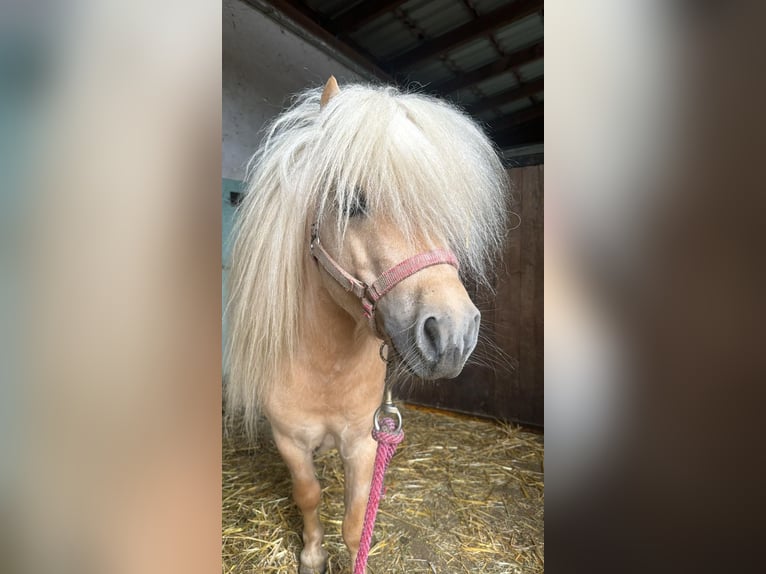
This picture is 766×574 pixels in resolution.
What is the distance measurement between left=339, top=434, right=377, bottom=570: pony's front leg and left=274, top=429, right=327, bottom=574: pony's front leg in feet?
0.44

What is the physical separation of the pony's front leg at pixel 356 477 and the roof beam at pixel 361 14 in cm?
269

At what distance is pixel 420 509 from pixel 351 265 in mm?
1562

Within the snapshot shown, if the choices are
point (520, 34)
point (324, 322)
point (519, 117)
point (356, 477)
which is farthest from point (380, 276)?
point (519, 117)

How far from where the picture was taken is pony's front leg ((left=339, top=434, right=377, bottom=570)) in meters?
1.28

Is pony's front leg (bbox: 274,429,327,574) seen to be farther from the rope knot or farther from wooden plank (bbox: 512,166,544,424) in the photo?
wooden plank (bbox: 512,166,544,424)

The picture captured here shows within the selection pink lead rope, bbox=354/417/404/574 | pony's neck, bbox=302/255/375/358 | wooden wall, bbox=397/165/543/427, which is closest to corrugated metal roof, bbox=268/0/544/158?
wooden wall, bbox=397/165/543/427

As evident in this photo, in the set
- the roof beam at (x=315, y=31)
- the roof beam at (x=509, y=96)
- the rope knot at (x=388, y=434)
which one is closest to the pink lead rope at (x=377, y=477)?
the rope knot at (x=388, y=434)

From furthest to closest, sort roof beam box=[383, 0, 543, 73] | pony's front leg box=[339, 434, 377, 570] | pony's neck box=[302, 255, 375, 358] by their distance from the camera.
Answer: roof beam box=[383, 0, 543, 73] → pony's front leg box=[339, 434, 377, 570] → pony's neck box=[302, 255, 375, 358]
